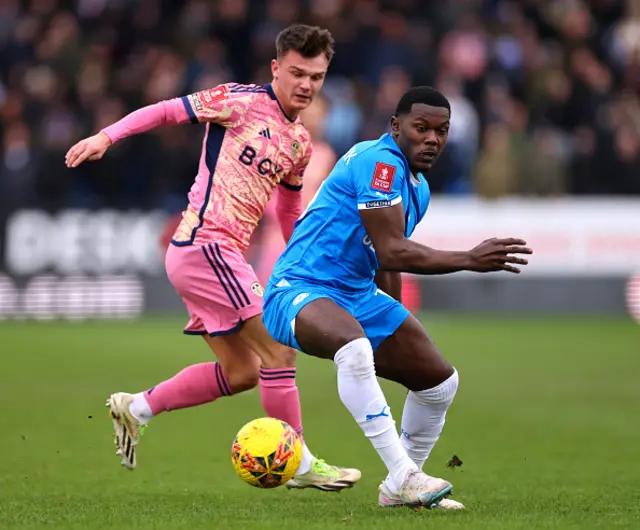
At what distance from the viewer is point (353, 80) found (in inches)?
843

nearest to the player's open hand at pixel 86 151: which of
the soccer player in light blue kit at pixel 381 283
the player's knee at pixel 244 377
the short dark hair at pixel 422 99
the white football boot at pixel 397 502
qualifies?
the soccer player in light blue kit at pixel 381 283

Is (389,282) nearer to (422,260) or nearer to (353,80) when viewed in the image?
(422,260)

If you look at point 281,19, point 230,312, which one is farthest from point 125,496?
point 281,19

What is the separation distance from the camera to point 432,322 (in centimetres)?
1894

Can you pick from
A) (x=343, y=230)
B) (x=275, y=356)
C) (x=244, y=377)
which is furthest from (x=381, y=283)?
(x=244, y=377)

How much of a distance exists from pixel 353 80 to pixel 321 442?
42.4 ft

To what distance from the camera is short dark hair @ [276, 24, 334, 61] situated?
24.5ft

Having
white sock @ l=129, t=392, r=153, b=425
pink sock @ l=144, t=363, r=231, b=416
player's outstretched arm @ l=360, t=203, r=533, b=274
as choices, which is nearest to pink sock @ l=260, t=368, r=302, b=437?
pink sock @ l=144, t=363, r=231, b=416

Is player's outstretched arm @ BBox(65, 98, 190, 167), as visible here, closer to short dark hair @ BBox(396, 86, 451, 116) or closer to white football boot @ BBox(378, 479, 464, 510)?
short dark hair @ BBox(396, 86, 451, 116)

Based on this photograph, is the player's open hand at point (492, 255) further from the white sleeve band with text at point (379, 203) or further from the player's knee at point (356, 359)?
the player's knee at point (356, 359)

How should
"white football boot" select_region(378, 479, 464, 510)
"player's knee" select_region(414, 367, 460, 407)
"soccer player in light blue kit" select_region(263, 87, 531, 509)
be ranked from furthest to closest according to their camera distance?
"player's knee" select_region(414, 367, 460, 407) < "white football boot" select_region(378, 479, 464, 510) < "soccer player in light blue kit" select_region(263, 87, 531, 509)

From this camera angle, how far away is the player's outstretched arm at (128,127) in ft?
23.1

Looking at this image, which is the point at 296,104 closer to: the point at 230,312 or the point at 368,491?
the point at 230,312

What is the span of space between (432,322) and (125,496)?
1223 centimetres
